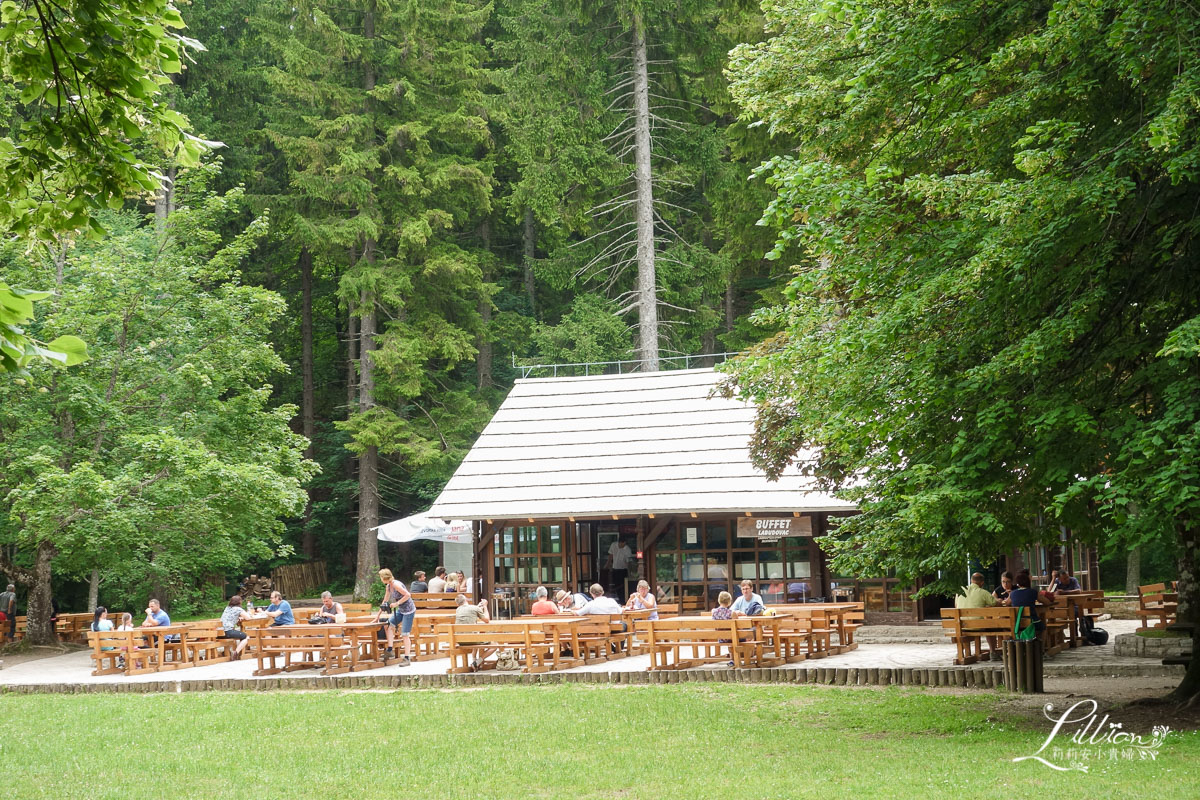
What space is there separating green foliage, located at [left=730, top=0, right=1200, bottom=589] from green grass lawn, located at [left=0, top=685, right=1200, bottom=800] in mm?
1745

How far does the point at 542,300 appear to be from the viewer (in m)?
41.6

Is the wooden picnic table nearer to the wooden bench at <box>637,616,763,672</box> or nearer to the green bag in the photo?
the wooden bench at <box>637,616,763,672</box>

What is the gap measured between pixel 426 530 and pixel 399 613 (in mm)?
9398

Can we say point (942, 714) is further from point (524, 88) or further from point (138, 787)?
point (524, 88)

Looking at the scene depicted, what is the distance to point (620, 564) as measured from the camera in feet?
74.2

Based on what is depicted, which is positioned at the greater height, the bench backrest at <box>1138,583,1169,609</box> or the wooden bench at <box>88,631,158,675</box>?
the bench backrest at <box>1138,583,1169,609</box>

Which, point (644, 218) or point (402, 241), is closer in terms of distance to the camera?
point (644, 218)

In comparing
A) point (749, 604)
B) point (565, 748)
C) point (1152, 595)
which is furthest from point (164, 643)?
point (1152, 595)

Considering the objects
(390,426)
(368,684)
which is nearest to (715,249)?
(390,426)

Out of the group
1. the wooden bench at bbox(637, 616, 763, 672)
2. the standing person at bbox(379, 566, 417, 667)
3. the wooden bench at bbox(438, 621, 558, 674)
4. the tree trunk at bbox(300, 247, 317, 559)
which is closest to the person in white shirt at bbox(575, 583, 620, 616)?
the wooden bench at bbox(438, 621, 558, 674)

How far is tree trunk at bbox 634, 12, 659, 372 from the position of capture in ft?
105

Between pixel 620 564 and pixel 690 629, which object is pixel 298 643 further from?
pixel 620 564

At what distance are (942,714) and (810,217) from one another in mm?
5177

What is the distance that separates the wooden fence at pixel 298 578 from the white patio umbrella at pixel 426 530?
996 centimetres
